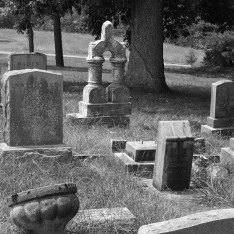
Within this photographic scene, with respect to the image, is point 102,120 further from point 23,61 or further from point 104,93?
point 23,61

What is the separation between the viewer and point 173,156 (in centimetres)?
684

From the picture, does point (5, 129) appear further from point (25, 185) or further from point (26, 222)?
point (26, 222)

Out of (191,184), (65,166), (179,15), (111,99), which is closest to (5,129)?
(65,166)

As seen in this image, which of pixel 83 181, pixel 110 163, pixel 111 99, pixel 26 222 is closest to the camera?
pixel 26 222

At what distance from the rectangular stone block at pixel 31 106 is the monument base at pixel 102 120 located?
3.33 m

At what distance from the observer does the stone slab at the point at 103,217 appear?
5160mm

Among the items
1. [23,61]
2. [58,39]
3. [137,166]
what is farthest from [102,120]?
[58,39]

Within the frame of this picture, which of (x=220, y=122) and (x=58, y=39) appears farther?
(x=58, y=39)

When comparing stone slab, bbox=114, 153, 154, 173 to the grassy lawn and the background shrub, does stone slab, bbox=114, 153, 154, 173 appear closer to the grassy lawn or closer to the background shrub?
the background shrub

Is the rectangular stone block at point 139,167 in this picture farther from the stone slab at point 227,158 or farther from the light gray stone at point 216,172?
the stone slab at point 227,158

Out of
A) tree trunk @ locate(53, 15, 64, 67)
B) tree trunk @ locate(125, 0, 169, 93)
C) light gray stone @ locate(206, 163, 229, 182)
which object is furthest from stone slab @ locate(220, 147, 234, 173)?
tree trunk @ locate(53, 15, 64, 67)

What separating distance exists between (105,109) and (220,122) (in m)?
2.28

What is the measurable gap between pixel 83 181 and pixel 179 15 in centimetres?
1499

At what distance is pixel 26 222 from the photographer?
4.59 meters
